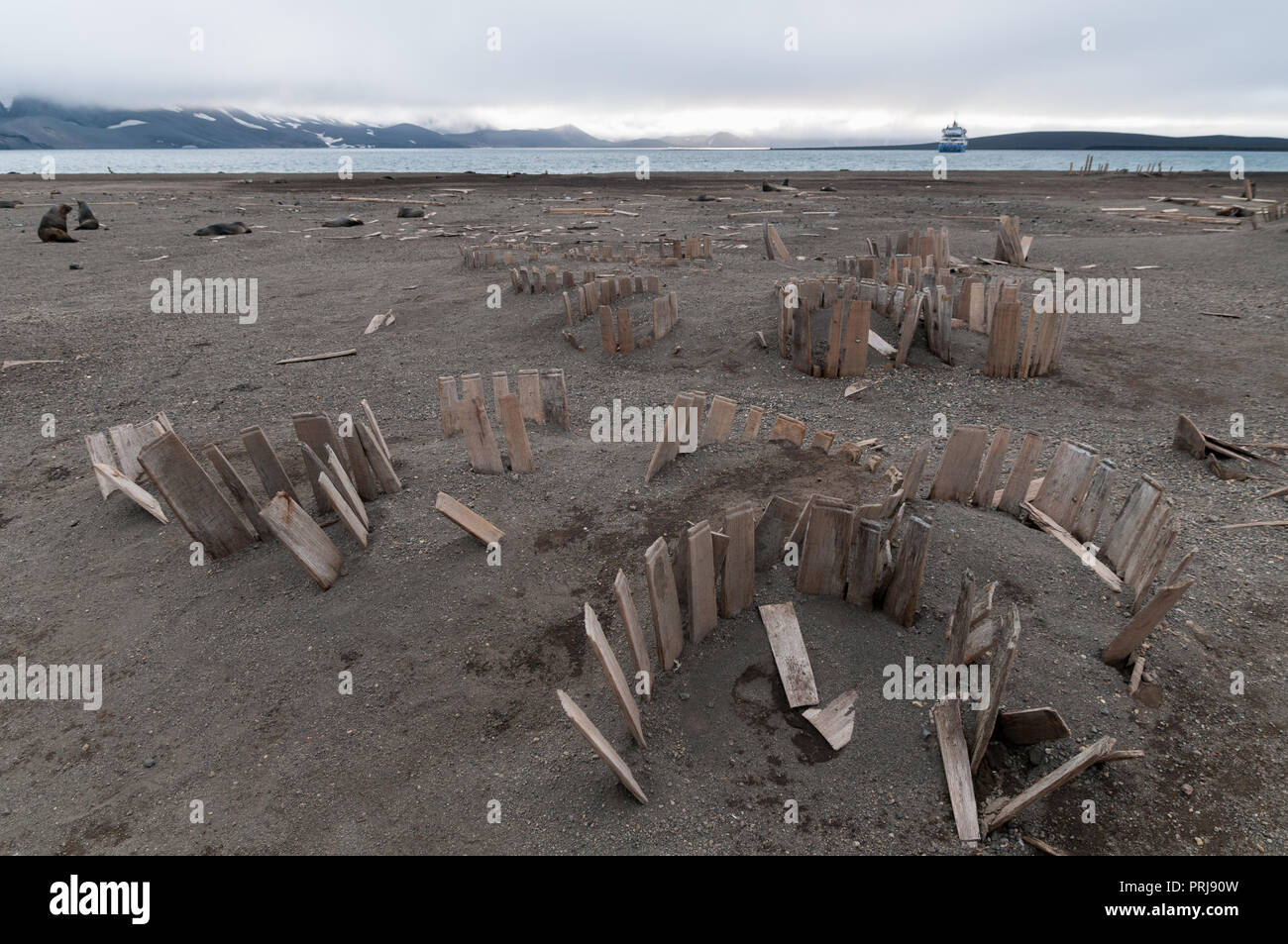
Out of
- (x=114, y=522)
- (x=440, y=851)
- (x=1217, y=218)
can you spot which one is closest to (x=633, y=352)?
(x=114, y=522)

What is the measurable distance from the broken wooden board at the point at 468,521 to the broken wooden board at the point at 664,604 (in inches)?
59.9

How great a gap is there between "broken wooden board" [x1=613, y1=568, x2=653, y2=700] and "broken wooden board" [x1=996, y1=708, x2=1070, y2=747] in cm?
165

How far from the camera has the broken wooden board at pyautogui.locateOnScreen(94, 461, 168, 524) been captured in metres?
5.32

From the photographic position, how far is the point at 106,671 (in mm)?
3953

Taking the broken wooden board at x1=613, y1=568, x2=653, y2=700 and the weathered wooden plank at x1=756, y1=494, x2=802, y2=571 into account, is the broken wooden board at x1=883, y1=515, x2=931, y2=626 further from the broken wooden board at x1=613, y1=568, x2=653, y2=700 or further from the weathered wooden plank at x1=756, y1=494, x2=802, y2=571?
the broken wooden board at x1=613, y1=568, x2=653, y2=700

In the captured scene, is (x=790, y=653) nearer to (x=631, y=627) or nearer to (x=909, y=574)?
(x=909, y=574)

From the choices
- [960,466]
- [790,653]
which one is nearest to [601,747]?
[790,653]

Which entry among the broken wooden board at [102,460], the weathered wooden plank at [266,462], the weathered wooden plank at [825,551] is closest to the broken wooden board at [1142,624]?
the weathered wooden plank at [825,551]

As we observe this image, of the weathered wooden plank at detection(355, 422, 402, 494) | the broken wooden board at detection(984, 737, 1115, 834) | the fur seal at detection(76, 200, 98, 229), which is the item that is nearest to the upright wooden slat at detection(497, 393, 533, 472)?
the weathered wooden plank at detection(355, 422, 402, 494)

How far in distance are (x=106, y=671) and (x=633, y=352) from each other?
702 centimetres

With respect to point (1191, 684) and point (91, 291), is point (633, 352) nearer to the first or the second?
point (1191, 684)

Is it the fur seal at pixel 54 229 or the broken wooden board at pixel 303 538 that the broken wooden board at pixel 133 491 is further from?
the fur seal at pixel 54 229

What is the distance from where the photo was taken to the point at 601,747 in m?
2.79

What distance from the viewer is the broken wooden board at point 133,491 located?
5320 millimetres
